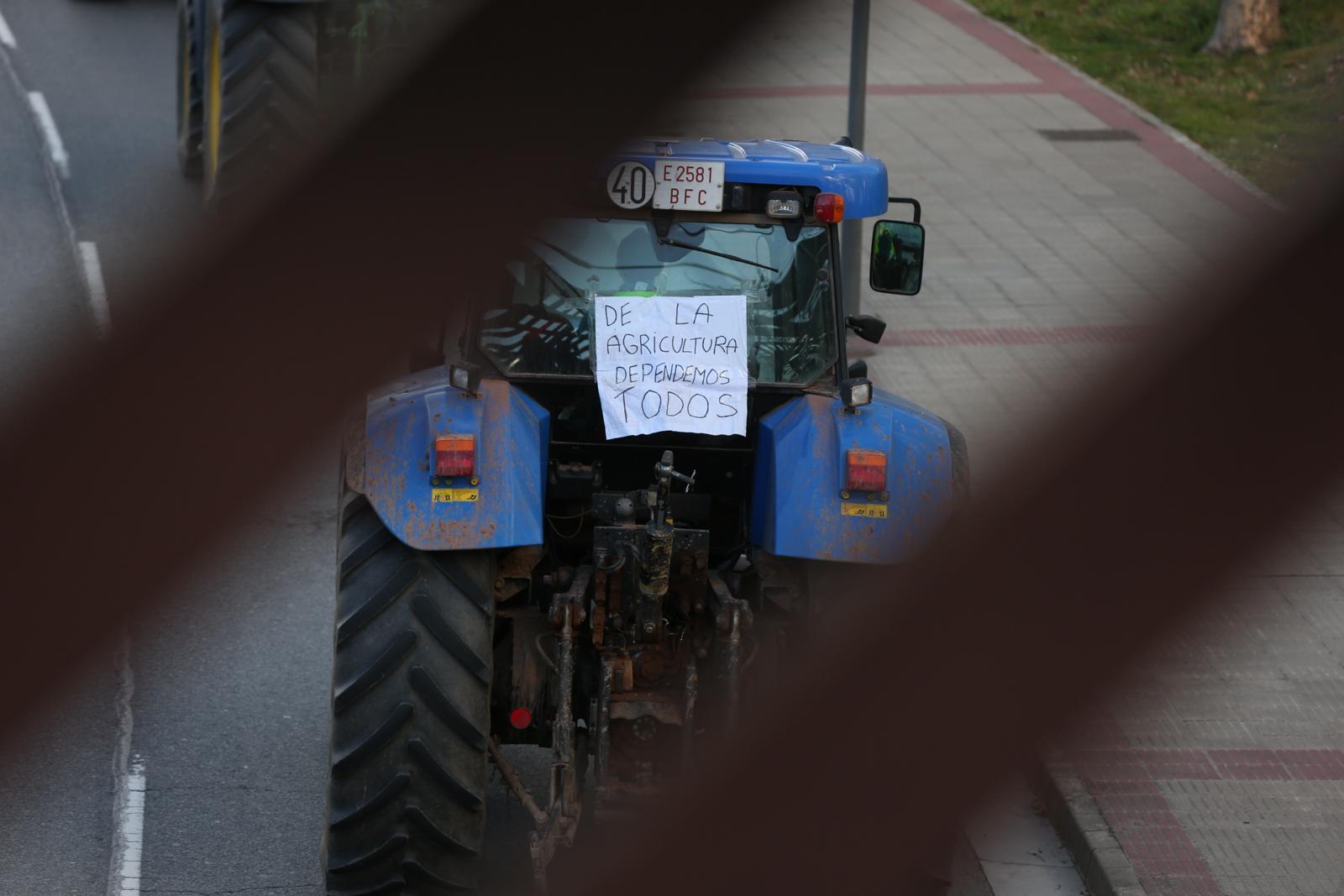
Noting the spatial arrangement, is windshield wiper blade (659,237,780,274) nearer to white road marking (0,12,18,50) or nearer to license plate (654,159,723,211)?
license plate (654,159,723,211)

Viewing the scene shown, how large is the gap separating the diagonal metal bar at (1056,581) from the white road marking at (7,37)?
60.8ft

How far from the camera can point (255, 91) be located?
11.6 feet

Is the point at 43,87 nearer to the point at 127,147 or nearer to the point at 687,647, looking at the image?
the point at 127,147

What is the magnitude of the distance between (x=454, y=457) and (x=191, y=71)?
972cm

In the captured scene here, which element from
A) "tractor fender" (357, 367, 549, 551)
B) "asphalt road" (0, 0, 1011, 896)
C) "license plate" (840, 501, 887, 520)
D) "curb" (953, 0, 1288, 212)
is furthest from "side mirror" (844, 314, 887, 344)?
"curb" (953, 0, 1288, 212)

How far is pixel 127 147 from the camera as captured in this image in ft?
47.7

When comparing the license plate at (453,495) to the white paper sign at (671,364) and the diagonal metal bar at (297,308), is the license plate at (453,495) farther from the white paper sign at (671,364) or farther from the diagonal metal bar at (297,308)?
the diagonal metal bar at (297,308)

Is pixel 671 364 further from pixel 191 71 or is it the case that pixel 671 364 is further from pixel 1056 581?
pixel 191 71

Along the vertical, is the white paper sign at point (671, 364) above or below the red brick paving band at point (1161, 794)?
above

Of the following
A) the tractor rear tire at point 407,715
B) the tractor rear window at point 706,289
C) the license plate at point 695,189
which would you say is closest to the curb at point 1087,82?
the tractor rear window at point 706,289

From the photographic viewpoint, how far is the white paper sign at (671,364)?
4.87 metres

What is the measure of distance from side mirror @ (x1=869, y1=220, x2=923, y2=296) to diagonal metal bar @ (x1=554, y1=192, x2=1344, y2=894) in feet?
15.3

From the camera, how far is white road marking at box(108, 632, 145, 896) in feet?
18.0

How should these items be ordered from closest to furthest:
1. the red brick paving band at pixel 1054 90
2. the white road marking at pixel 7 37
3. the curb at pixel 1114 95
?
the curb at pixel 1114 95, the red brick paving band at pixel 1054 90, the white road marking at pixel 7 37
